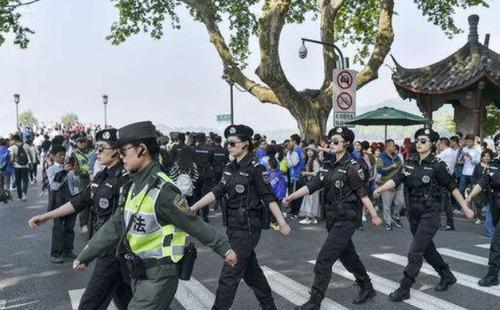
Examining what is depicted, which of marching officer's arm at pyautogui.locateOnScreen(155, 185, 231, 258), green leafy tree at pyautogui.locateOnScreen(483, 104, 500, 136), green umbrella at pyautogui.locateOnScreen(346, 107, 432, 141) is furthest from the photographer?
green leafy tree at pyautogui.locateOnScreen(483, 104, 500, 136)


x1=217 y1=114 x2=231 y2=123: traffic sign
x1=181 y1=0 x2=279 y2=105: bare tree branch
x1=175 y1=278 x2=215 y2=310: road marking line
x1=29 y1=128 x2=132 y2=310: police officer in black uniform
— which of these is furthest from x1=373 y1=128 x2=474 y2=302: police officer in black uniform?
x1=217 y1=114 x2=231 y2=123: traffic sign

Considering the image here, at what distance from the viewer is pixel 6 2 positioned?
18.4 metres

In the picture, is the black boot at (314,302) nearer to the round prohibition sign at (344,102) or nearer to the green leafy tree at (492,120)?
the round prohibition sign at (344,102)

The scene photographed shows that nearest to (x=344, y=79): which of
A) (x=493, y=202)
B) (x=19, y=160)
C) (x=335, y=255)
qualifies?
(x=493, y=202)

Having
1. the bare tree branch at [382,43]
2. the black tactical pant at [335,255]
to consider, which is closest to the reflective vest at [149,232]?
the black tactical pant at [335,255]

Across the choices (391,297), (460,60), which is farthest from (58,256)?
(460,60)

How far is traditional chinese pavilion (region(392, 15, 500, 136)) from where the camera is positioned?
56.3ft

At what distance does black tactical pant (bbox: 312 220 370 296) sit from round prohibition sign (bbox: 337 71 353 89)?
7.30 meters

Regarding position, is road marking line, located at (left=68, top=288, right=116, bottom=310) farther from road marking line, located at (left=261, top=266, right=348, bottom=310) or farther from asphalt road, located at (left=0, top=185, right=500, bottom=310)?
road marking line, located at (left=261, top=266, right=348, bottom=310)

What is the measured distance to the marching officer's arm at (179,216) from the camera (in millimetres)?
3236

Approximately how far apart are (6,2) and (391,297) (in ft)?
58.4

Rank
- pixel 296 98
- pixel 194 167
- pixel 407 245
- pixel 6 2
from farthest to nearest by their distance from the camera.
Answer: pixel 296 98, pixel 6 2, pixel 194 167, pixel 407 245

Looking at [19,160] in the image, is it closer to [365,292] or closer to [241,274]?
[241,274]

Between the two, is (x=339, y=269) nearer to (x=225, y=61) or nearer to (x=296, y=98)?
(x=296, y=98)
